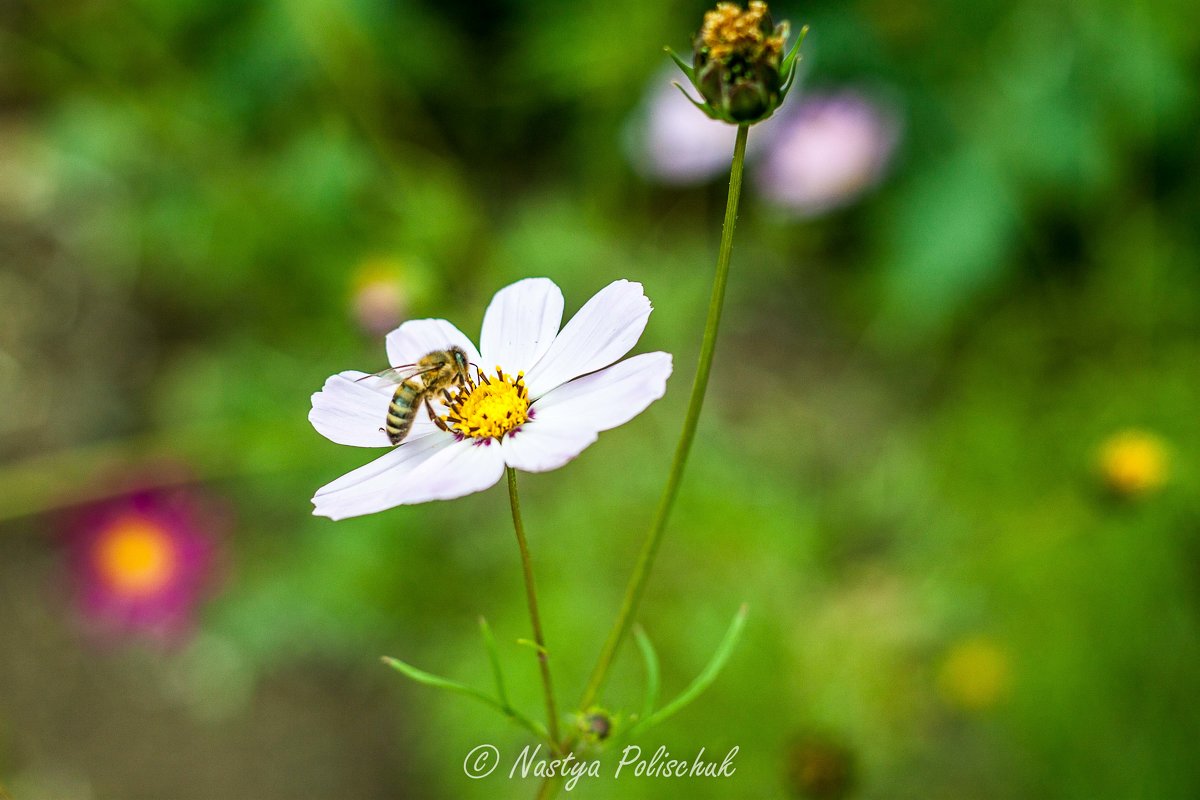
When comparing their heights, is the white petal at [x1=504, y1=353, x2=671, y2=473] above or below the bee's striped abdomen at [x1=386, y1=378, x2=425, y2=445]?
below

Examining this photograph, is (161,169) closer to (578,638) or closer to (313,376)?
(313,376)

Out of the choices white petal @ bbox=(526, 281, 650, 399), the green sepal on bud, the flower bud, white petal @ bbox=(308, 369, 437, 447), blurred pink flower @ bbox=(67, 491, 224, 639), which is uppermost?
blurred pink flower @ bbox=(67, 491, 224, 639)

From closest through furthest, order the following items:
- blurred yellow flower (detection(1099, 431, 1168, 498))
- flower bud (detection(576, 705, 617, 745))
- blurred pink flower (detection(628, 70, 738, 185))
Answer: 1. flower bud (detection(576, 705, 617, 745))
2. blurred yellow flower (detection(1099, 431, 1168, 498))
3. blurred pink flower (detection(628, 70, 738, 185))

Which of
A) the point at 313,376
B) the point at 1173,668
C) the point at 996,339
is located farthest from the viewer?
the point at 996,339

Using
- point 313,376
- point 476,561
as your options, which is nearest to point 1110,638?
point 476,561

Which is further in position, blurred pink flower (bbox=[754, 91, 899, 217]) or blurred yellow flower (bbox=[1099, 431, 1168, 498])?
blurred pink flower (bbox=[754, 91, 899, 217])

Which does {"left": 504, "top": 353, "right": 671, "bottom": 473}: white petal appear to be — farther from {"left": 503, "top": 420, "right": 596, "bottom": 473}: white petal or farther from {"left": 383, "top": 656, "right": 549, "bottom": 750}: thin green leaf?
{"left": 383, "top": 656, "right": 549, "bottom": 750}: thin green leaf

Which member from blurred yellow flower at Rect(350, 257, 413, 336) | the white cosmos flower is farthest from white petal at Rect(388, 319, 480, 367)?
blurred yellow flower at Rect(350, 257, 413, 336)

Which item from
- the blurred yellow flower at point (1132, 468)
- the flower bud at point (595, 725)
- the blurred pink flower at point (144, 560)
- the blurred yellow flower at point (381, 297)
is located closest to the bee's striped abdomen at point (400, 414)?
the flower bud at point (595, 725)
